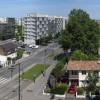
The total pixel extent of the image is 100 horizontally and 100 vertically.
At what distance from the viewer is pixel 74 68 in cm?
6222

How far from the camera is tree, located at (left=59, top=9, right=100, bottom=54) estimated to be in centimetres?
8619

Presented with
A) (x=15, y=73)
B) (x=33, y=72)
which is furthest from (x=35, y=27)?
(x=15, y=73)

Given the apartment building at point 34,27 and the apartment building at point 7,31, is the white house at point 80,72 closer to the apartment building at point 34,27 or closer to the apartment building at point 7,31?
the apartment building at point 34,27

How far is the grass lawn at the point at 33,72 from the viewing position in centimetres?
7064

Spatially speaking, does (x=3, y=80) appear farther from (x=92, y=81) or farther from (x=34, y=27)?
(x=34, y=27)

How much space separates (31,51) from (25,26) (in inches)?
1728

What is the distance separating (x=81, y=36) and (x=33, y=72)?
706 inches

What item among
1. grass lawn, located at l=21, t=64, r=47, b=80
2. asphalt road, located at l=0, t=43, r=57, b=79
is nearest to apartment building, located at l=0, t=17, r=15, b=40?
asphalt road, located at l=0, t=43, r=57, b=79

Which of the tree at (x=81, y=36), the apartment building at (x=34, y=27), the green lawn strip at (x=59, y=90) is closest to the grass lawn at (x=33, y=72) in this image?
the tree at (x=81, y=36)

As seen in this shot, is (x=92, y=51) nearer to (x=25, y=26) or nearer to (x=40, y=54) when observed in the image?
(x=40, y=54)

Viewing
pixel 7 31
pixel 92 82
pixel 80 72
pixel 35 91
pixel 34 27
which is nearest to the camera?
pixel 92 82

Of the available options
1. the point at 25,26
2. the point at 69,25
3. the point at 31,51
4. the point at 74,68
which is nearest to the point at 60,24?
the point at 25,26

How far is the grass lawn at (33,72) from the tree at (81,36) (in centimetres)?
916

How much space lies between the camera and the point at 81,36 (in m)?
87.6
